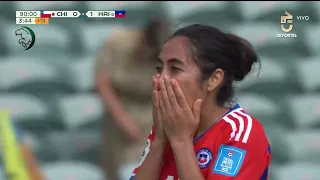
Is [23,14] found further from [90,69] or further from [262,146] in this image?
[262,146]

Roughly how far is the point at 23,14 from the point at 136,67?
0.61 m

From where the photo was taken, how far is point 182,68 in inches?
49.9

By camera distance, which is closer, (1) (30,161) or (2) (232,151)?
(2) (232,151)

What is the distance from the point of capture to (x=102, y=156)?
2.79 metres

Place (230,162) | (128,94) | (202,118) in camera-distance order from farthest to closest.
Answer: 1. (128,94)
2. (202,118)
3. (230,162)

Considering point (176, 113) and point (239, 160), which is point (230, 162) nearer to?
point (239, 160)

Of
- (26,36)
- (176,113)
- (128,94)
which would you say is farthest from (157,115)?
(26,36)

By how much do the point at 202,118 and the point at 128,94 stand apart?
1.48 metres

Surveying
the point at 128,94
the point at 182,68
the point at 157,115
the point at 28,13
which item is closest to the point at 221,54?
the point at 182,68

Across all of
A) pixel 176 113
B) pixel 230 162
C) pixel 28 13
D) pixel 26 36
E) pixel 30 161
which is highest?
pixel 28 13

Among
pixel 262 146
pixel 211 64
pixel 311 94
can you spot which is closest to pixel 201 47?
pixel 211 64

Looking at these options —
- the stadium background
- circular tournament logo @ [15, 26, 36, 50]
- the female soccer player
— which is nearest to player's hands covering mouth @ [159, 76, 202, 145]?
the female soccer player

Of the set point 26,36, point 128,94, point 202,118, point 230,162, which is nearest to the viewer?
point 230,162

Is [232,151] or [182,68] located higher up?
[182,68]
